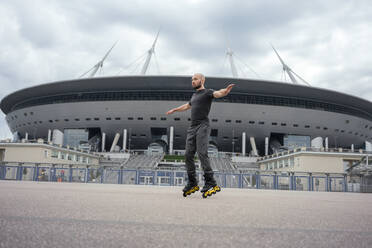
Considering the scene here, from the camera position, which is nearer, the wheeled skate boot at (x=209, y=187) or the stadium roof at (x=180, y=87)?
the wheeled skate boot at (x=209, y=187)

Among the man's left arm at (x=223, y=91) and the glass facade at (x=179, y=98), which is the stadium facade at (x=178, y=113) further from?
the man's left arm at (x=223, y=91)

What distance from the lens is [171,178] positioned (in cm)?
1795

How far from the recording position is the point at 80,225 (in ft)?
6.23

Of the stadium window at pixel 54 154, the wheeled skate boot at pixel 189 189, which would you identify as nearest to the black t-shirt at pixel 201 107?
the wheeled skate boot at pixel 189 189

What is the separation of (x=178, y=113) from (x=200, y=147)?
46810mm

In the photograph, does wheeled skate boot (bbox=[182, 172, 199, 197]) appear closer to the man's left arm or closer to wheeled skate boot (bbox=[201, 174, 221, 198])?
wheeled skate boot (bbox=[201, 174, 221, 198])

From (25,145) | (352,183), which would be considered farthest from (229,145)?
(352,183)

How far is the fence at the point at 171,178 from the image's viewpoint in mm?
17812

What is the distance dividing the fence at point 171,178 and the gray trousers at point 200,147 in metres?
12.4

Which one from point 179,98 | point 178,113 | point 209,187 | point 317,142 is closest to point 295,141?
point 317,142

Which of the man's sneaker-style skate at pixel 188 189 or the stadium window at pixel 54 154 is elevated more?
the stadium window at pixel 54 154

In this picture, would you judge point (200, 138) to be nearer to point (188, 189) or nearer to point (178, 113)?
point (188, 189)

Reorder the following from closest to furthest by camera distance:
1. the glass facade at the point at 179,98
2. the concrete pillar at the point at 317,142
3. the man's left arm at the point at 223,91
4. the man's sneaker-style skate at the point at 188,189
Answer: the man's left arm at the point at 223,91 < the man's sneaker-style skate at the point at 188,189 < the glass facade at the point at 179,98 < the concrete pillar at the point at 317,142

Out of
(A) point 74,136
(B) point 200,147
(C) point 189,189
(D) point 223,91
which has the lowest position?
(C) point 189,189
